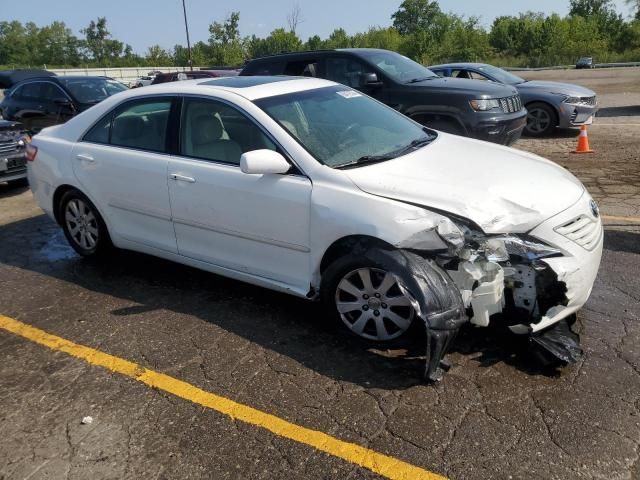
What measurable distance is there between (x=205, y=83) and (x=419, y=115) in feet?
13.6

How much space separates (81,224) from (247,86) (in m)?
2.06

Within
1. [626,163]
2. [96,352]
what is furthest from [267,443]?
[626,163]

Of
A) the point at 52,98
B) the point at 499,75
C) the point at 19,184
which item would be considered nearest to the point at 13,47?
the point at 52,98

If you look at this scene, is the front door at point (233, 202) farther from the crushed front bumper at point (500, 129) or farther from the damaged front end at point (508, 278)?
the crushed front bumper at point (500, 129)

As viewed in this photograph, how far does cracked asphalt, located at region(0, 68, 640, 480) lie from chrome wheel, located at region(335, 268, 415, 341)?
0.42 feet

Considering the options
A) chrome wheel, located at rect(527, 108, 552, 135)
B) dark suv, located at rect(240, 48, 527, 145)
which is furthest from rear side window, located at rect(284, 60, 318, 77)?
chrome wheel, located at rect(527, 108, 552, 135)

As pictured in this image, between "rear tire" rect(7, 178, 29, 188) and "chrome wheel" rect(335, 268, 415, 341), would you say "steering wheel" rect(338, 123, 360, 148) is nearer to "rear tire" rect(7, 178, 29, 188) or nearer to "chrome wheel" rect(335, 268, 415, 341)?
"chrome wheel" rect(335, 268, 415, 341)

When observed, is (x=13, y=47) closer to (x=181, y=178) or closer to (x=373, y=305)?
(x=181, y=178)

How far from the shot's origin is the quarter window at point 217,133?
3729 millimetres

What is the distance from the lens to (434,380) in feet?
9.67

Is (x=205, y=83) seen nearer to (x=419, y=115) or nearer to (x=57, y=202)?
(x=57, y=202)

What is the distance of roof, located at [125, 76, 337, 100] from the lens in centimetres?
395

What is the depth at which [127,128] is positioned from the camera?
4.44 metres

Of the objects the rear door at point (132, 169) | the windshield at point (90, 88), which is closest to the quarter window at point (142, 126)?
the rear door at point (132, 169)
